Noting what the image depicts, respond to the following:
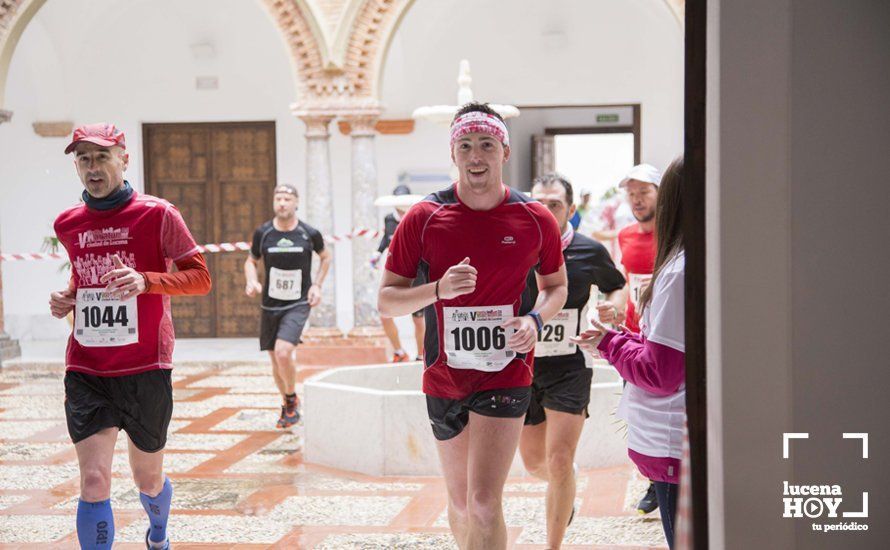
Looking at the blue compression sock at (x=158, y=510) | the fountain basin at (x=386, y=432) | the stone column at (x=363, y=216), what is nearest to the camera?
the blue compression sock at (x=158, y=510)

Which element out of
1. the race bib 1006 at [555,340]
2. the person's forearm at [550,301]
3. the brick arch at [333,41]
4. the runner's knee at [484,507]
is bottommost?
the runner's knee at [484,507]

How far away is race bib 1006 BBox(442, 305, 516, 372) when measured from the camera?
3.82 meters

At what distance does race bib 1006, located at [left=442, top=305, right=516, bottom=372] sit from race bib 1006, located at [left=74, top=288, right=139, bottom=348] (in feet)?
4.23

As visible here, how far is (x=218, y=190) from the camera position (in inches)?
615

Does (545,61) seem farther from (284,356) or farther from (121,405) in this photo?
(121,405)

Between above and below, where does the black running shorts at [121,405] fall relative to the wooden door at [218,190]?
below

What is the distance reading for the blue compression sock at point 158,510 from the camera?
4.49 metres

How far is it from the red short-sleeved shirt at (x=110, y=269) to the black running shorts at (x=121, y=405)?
40mm

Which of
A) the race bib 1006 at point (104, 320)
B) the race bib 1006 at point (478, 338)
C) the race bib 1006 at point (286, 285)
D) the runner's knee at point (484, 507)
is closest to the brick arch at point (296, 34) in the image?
the race bib 1006 at point (286, 285)

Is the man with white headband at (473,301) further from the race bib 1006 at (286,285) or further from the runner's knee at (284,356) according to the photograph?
the race bib 1006 at (286,285)

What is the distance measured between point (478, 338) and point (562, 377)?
1.09m

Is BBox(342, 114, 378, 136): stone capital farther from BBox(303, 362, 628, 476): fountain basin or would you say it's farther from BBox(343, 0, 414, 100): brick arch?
BBox(303, 362, 628, 476): fountain basin

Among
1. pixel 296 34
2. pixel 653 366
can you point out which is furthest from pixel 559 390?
pixel 296 34

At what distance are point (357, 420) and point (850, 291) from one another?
4.52 metres
